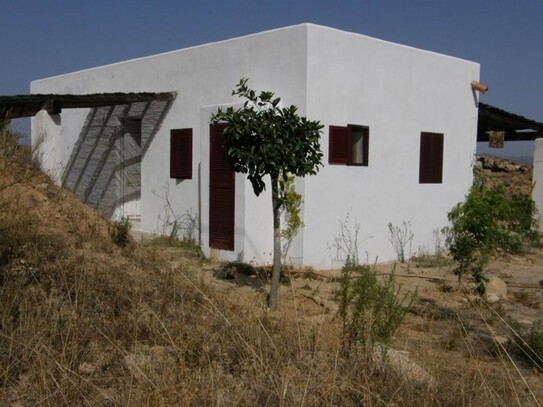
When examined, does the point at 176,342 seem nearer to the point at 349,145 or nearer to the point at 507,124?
the point at 349,145

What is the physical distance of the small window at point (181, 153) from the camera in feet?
35.3

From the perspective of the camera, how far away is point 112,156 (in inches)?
506

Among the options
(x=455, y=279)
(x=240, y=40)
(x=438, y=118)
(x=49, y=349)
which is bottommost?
(x=455, y=279)

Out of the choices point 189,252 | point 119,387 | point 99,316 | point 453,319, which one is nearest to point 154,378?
point 119,387

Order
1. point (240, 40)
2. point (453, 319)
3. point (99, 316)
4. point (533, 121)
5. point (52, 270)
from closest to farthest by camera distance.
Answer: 1. point (99, 316)
2. point (52, 270)
3. point (453, 319)
4. point (240, 40)
5. point (533, 121)

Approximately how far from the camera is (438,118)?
11234mm

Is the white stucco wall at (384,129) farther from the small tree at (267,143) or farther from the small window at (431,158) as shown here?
the small tree at (267,143)

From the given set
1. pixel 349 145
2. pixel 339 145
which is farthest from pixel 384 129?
pixel 339 145

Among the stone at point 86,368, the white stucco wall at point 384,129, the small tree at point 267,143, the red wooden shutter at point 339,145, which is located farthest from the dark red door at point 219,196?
the stone at point 86,368

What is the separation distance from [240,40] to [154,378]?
7314 millimetres

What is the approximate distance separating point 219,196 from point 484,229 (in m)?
4.25

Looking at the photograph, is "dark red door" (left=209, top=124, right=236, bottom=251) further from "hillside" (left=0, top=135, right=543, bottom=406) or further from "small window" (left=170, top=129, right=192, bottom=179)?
"hillside" (left=0, top=135, right=543, bottom=406)

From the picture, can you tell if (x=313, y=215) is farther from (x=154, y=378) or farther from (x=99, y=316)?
(x=154, y=378)

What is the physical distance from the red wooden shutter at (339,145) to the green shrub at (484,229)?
2.21m
